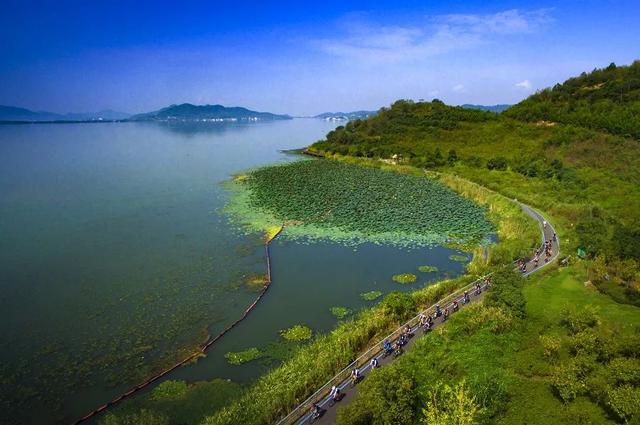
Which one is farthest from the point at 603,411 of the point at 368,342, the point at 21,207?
the point at 21,207

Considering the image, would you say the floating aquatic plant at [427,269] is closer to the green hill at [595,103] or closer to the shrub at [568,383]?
Result: the shrub at [568,383]

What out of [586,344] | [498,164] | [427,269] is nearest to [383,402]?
[586,344]

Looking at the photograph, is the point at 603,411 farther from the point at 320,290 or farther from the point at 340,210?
the point at 340,210

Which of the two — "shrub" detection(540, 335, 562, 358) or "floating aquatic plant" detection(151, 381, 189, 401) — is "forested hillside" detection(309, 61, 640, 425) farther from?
"floating aquatic plant" detection(151, 381, 189, 401)

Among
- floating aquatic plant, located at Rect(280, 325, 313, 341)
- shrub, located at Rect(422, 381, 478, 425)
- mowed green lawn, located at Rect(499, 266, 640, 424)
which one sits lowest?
floating aquatic plant, located at Rect(280, 325, 313, 341)

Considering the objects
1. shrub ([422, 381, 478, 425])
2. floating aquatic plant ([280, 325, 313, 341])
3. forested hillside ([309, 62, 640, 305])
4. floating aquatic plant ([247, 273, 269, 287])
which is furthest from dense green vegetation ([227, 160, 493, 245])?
shrub ([422, 381, 478, 425])

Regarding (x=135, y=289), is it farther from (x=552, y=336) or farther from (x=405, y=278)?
(x=552, y=336)
